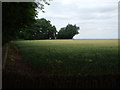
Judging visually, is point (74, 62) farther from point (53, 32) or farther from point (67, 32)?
point (67, 32)

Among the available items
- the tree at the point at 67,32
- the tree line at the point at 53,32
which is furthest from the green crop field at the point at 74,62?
the tree at the point at 67,32

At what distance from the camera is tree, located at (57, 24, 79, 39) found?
31.5 m

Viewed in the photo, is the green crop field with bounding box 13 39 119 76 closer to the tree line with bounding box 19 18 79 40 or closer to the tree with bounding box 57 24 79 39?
the tree line with bounding box 19 18 79 40

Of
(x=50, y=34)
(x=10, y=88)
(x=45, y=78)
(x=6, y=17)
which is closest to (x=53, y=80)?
(x=45, y=78)

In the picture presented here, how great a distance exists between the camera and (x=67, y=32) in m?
33.7

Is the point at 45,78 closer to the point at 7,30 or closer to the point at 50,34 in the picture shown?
the point at 7,30

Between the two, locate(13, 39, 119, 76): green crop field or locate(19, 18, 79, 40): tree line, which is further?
locate(19, 18, 79, 40): tree line

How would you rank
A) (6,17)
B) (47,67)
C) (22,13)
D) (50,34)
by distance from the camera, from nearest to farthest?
1. (6,17)
2. (22,13)
3. (47,67)
4. (50,34)

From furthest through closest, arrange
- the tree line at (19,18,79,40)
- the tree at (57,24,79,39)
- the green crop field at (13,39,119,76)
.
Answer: the tree at (57,24,79,39), the tree line at (19,18,79,40), the green crop field at (13,39,119,76)

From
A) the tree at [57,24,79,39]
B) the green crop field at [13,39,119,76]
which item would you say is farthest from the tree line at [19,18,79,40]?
the green crop field at [13,39,119,76]

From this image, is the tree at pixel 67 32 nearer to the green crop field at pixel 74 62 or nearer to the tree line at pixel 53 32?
the tree line at pixel 53 32

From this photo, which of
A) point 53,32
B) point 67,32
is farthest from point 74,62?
point 67,32

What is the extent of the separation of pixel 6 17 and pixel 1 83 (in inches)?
86.7

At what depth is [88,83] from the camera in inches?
184
